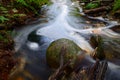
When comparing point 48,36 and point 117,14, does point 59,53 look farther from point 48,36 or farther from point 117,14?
point 117,14

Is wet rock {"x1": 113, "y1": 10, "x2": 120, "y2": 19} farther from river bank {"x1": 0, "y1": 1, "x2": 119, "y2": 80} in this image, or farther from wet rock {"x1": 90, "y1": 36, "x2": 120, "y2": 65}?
river bank {"x1": 0, "y1": 1, "x2": 119, "y2": 80}

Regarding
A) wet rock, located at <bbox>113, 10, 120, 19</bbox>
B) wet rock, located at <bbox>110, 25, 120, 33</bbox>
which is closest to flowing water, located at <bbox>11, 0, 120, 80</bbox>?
wet rock, located at <bbox>110, 25, 120, 33</bbox>

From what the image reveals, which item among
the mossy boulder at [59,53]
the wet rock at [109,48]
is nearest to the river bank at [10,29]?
the mossy boulder at [59,53]

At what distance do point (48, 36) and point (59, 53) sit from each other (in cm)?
207

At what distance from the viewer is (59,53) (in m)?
5.49

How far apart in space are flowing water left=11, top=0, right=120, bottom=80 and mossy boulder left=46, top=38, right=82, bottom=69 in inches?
8.9

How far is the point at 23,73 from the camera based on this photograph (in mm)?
5375

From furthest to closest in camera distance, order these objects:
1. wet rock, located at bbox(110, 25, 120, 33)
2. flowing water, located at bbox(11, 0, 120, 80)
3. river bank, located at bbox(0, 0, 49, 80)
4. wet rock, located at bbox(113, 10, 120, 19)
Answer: wet rock, located at bbox(113, 10, 120, 19) → wet rock, located at bbox(110, 25, 120, 33) → river bank, located at bbox(0, 0, 49, 80) → flowing water, located at bbox(11, 0, 120, 80)

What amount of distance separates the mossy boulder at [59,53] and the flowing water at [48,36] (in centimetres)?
23

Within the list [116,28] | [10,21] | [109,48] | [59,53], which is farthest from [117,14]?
[59,53]

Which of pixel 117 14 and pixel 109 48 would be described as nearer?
pixel 109 48

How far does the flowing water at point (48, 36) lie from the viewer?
17.7ft

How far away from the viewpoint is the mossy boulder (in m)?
5.41

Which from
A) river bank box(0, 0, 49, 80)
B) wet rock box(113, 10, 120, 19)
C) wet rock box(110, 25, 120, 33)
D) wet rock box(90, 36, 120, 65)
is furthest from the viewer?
wet rock box(113, 10, 120, 19)
